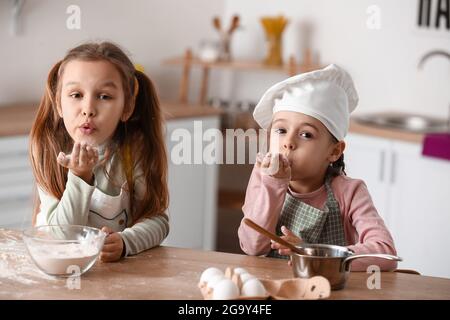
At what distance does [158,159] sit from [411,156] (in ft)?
6.15

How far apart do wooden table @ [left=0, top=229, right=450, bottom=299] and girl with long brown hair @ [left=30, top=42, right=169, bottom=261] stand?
89 millimetres

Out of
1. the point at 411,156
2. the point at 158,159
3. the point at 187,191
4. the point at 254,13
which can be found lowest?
the point at 187,191

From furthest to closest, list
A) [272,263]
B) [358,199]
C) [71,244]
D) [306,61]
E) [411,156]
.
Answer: [306,61] < [411,156] < [358,199] < [272,263] < [71,244]

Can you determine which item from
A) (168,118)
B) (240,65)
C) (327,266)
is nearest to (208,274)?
(327,266)

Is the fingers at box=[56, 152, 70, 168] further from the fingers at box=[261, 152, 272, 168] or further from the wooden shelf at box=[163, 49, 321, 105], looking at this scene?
the wooden shelf at box=[163, 49, 321, 105]

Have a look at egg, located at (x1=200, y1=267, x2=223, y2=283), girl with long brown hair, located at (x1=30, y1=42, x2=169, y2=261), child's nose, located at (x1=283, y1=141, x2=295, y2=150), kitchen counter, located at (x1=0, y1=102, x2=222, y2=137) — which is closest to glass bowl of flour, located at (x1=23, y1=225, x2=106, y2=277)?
girl with long brown hair, located at (x1=30, y1=42, x2=169, y2=261)

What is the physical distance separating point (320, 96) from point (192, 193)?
100 inches

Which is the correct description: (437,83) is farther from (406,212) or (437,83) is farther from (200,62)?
(200,62)

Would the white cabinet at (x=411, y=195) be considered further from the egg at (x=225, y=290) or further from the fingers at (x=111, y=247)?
the egg at (x=225, y=290)

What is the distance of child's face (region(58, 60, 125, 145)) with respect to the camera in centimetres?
187

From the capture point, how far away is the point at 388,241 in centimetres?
187
